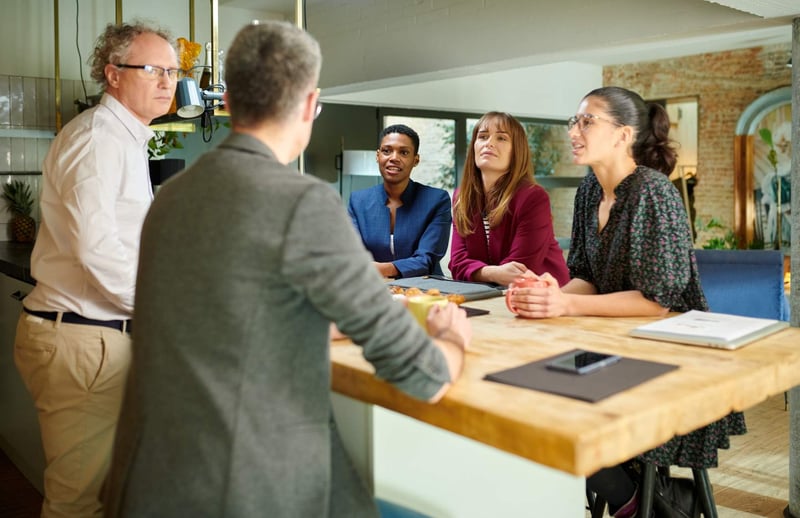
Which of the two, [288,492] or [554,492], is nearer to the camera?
[288,492]

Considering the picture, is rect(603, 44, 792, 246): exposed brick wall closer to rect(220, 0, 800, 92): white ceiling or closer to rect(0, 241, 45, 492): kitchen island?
rect(220, 0, 800, 92): white ceiling

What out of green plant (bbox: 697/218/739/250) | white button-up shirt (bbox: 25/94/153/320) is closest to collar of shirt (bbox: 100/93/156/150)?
white button-up shirt (bbox: 25/94/153/320)

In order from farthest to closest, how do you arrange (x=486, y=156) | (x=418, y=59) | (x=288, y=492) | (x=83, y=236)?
(x=418, y=59)
(x=486, y=156)
(x=83, y=236)
(x=288, y=492)

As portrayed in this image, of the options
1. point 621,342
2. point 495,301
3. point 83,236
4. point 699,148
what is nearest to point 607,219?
point 495,301

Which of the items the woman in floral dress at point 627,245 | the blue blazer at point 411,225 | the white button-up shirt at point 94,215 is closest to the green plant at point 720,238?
the blue blazer at point 411,225

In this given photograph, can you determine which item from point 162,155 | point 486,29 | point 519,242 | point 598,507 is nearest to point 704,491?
point 598,507

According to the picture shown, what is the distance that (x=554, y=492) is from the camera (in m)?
1.94

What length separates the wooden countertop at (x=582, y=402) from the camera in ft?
4.04

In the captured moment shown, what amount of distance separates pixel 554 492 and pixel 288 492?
88 centimetres

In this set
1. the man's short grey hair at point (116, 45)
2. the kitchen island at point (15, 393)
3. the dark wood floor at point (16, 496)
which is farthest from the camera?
the kitchen island at point (15, 393)

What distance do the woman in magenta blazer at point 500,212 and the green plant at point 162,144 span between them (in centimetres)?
295

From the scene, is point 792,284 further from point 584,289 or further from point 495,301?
point 495,301

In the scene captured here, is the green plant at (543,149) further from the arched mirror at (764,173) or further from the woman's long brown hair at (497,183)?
the woman's long brown hair at (497,183)

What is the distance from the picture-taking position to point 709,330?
1.81m
